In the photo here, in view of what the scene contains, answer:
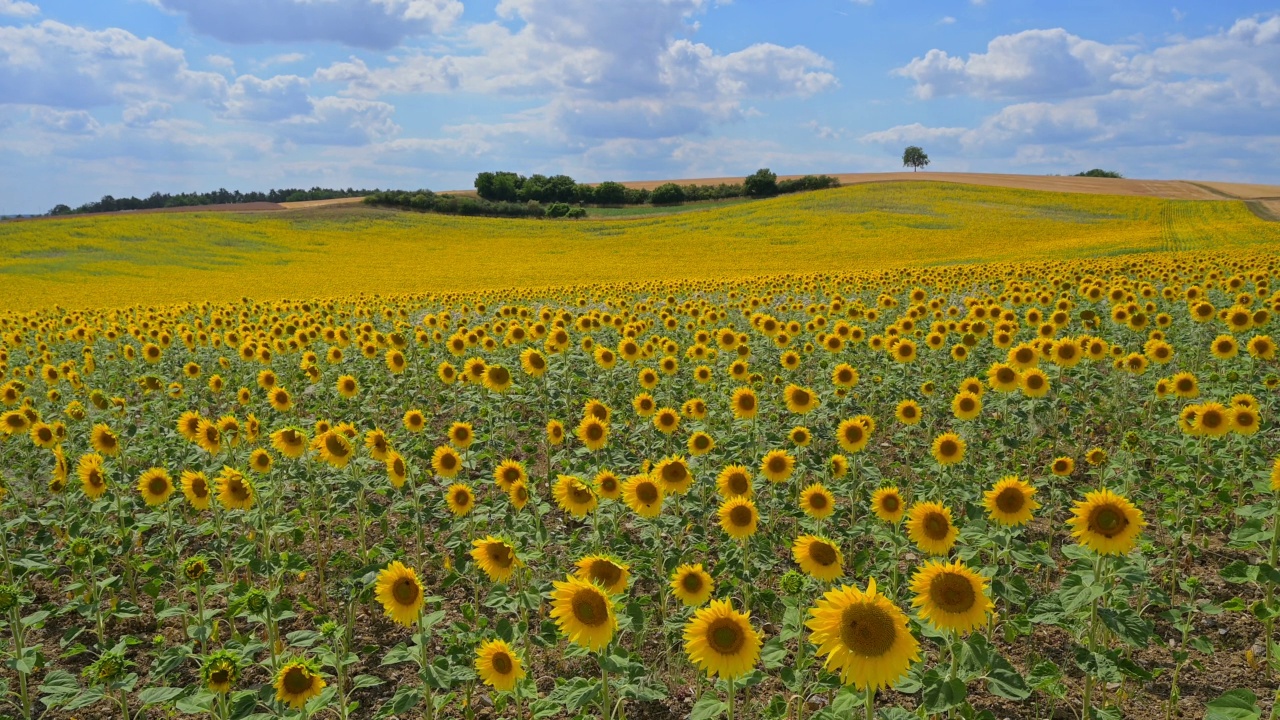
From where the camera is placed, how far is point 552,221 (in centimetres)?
6575

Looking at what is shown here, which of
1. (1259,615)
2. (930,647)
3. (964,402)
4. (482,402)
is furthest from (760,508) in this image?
(482,402)

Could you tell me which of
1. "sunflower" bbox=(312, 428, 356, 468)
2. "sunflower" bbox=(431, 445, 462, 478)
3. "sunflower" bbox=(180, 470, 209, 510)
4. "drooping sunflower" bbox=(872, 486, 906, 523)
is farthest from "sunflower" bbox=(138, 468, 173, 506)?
"drooping sunflower" bbox=(872, 486, 906, 523)

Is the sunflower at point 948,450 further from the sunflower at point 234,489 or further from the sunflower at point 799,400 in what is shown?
the sunflower at point 234,489

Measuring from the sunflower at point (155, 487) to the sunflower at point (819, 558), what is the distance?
14.8 feet

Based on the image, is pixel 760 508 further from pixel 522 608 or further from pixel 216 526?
pixel 216 526

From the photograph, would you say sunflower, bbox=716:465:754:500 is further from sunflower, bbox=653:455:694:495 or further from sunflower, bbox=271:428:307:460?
sunflower, bbox=271:428:307:460

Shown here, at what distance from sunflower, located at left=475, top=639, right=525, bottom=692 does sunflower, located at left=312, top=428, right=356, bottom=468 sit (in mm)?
2545

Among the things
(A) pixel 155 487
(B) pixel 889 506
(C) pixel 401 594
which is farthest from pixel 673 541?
(A) pixel 155 487

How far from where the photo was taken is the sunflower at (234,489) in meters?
5.00

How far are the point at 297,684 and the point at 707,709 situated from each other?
6.18ft

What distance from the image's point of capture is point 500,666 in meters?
3.51

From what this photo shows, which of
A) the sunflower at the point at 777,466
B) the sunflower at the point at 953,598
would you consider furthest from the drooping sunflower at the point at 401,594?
the sunflower at the point at 777,466

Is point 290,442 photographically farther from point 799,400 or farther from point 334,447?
point 799,400

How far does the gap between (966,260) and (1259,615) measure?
30279mm
